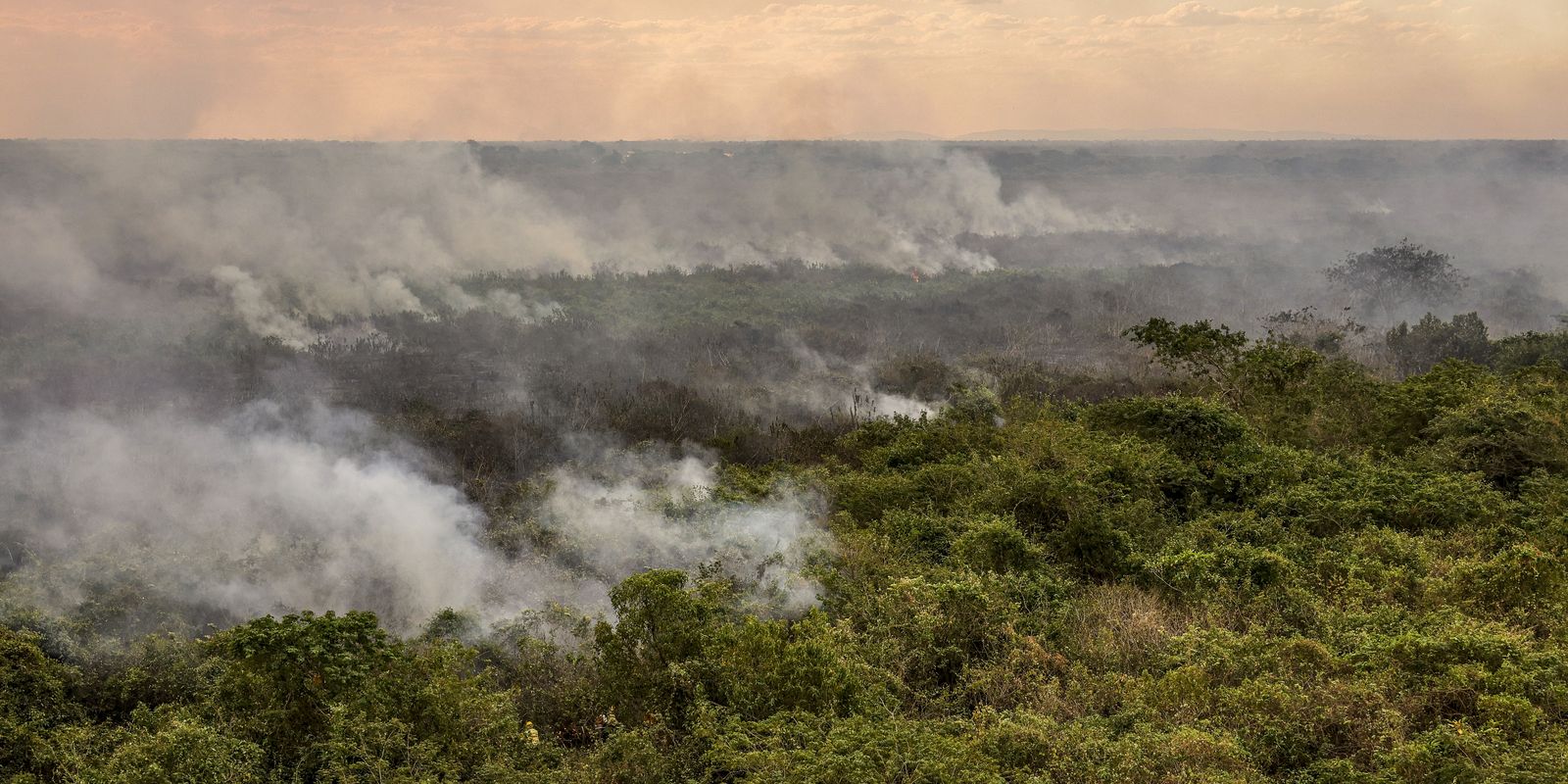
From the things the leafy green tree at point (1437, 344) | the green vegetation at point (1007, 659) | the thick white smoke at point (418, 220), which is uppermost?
the thick white smoke at point (418, 220)

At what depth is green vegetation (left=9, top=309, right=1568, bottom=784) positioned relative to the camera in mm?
10367

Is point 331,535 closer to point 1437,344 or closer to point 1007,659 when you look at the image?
point 1007,659

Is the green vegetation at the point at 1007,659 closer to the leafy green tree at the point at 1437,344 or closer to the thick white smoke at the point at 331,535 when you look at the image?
the thick white smoke at the point at 331,535

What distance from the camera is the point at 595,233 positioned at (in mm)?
92750

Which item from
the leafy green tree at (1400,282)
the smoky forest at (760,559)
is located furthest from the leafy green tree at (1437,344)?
the leafy green tree at (1400,282)

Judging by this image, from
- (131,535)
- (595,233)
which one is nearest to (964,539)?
(131,535)

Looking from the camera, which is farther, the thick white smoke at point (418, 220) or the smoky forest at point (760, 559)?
the thick white smoke at point (418, 220)

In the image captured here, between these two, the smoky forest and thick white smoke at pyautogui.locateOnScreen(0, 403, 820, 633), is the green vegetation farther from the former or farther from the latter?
thick white smoke at pyautogui.locateOnScreen(0, 403, 820, 633)

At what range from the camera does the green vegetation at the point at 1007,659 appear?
34.0 feet

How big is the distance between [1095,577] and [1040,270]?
241ft

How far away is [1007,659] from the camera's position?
13.4 meters

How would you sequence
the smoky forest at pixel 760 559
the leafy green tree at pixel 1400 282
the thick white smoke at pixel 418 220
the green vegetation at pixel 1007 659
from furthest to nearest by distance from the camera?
the leafy green tree at pixel 1400 282 < the thick white smoke at pixel 418 220 < the smoky forest at pixel 760 559 < the green vegetation at pixel 1007 659

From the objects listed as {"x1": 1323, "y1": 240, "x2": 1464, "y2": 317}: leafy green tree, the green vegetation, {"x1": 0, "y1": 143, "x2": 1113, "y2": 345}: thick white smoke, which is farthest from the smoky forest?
{"x1": 1323, "y1": 240, "x2": 1464, "y2": 317}: leafy green tree

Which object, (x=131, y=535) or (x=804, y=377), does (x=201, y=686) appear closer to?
(x=131, y=535)
